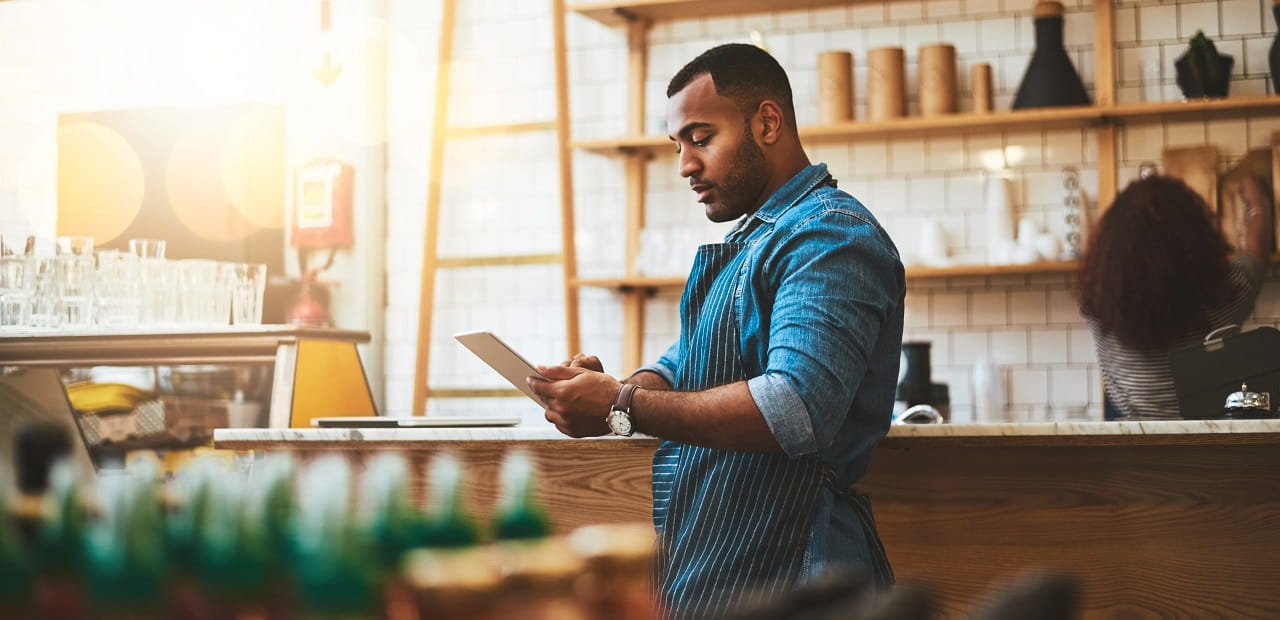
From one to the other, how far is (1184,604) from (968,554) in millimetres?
390

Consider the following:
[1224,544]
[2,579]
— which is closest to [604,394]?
[2,579]

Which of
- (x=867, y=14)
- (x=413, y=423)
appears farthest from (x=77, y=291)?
(x=867, y=14)

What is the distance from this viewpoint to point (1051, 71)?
4.16 meters

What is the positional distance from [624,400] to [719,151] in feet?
1.38

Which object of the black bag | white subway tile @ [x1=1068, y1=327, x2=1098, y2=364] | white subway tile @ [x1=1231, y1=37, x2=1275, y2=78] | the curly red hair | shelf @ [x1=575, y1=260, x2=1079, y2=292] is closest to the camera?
the black bag

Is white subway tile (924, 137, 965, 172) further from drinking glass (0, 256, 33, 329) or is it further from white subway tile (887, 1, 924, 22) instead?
drinking glass (0, 256, 33, 329)

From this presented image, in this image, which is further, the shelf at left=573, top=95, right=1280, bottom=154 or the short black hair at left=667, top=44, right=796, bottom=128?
the shelf at left=573, top=95, right=1280, bottom=154

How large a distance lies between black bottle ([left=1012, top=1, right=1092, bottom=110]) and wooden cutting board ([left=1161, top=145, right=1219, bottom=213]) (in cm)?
36

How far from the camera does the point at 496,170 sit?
198 inches

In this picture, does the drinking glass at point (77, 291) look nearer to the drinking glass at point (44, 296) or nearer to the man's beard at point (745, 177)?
the drinking glass at point (44, 296)

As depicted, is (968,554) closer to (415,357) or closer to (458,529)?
(458,529)

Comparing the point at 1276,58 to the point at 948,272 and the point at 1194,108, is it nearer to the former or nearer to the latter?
the point at 1194,108

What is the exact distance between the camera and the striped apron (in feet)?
5.76

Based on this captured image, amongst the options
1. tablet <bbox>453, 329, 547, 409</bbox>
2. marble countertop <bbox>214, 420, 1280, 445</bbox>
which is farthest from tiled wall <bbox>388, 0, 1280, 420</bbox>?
tablet <bbox>453, 329, 547, 409</bbox>
